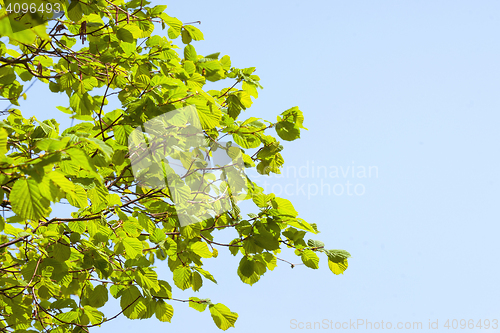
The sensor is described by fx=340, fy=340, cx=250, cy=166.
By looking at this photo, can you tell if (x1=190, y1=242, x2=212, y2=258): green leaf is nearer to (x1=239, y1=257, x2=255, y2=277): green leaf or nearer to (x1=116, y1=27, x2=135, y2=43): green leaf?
(x1=239, y1=257, x2=255, y2=277): green leaf

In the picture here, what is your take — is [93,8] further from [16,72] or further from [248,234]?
[248,234]

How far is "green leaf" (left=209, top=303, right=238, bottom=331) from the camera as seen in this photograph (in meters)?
3.11

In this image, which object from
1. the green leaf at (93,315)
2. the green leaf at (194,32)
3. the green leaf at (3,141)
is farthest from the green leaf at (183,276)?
the green leaf at (194,32)

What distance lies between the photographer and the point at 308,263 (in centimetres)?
300

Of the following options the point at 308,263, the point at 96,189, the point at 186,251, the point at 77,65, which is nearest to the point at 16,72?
the point at 77,65

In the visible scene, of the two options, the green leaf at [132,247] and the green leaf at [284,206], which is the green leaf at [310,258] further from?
the green leaf at [132,247]

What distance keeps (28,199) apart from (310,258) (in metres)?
2.16

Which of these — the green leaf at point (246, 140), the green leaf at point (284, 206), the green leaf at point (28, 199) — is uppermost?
the green leaf at point (246, 140)

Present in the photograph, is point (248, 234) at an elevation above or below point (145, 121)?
below

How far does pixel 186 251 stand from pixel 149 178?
31.0 inches

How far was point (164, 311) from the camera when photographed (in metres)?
3.19

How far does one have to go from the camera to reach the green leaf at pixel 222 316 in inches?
123

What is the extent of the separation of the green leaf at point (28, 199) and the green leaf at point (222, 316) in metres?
1.85

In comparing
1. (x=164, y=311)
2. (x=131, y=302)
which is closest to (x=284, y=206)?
(x=164, y=311)
